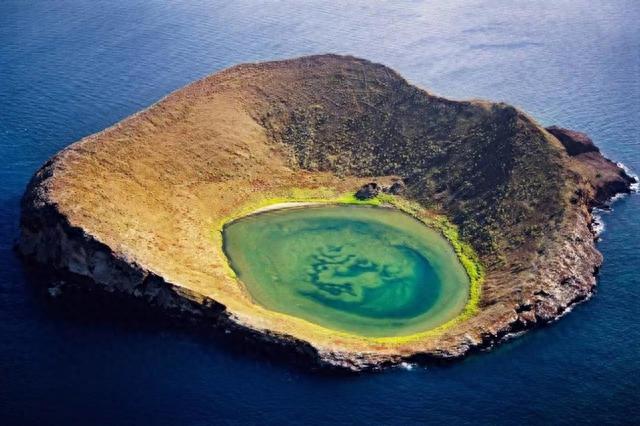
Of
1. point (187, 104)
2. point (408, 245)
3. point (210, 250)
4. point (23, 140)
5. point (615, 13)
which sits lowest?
point (210, 250)

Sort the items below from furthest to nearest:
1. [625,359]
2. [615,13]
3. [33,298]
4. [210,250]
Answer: [615,13] < [210,250] < [33,298] < [625,359]

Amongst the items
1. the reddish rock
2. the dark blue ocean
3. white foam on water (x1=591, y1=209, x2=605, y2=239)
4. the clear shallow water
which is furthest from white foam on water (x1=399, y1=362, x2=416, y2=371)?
the reddish rock

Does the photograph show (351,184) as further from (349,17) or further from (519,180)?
(349,17)

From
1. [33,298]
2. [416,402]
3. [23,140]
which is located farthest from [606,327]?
[23,140]

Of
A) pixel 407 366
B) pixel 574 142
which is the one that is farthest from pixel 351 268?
pixel 574 142

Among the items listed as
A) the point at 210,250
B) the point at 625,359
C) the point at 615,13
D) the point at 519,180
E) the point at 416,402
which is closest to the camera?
the point at 416,402

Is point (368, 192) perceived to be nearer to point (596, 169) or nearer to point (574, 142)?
point (574, 142)
